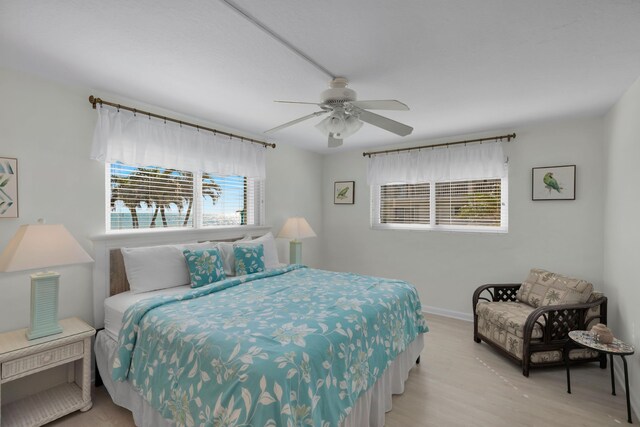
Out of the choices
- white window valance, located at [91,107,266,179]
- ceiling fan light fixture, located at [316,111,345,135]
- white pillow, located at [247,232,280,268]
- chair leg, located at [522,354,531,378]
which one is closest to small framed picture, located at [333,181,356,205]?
white window valance, located at [91,107,266,179]

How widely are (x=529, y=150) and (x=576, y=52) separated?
1.86 meters

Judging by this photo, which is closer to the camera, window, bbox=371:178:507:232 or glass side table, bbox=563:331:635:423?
glass side table, bbox=563:331:635:423

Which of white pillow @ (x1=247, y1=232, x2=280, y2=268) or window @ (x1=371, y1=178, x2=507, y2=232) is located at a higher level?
window @ (x1=371, y1=178, x2=507, y2=232)

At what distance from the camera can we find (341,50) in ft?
6.39

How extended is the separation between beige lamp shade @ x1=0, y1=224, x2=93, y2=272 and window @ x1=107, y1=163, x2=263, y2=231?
2.34 ft

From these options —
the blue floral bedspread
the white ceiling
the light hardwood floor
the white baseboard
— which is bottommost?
the light hardwood floor

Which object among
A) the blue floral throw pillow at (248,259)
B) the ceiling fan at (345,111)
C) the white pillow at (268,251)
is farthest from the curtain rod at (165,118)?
the ceiling fan at (345,111)

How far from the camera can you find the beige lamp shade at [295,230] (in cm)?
421

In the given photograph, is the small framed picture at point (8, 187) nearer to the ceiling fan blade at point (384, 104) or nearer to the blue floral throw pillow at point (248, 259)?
the blue floral throw pillow at point (248, 259)

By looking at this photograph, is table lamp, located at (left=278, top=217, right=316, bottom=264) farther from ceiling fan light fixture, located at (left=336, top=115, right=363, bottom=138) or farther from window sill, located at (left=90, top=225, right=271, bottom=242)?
ceiling fan light fixture, located at (left=336, top=115, right=363, bottom=138)

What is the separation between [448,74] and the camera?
7.54ft

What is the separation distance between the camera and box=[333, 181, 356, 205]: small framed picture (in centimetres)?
500

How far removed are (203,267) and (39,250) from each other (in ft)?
3.70

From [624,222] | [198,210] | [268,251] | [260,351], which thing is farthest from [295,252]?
[624,222]
